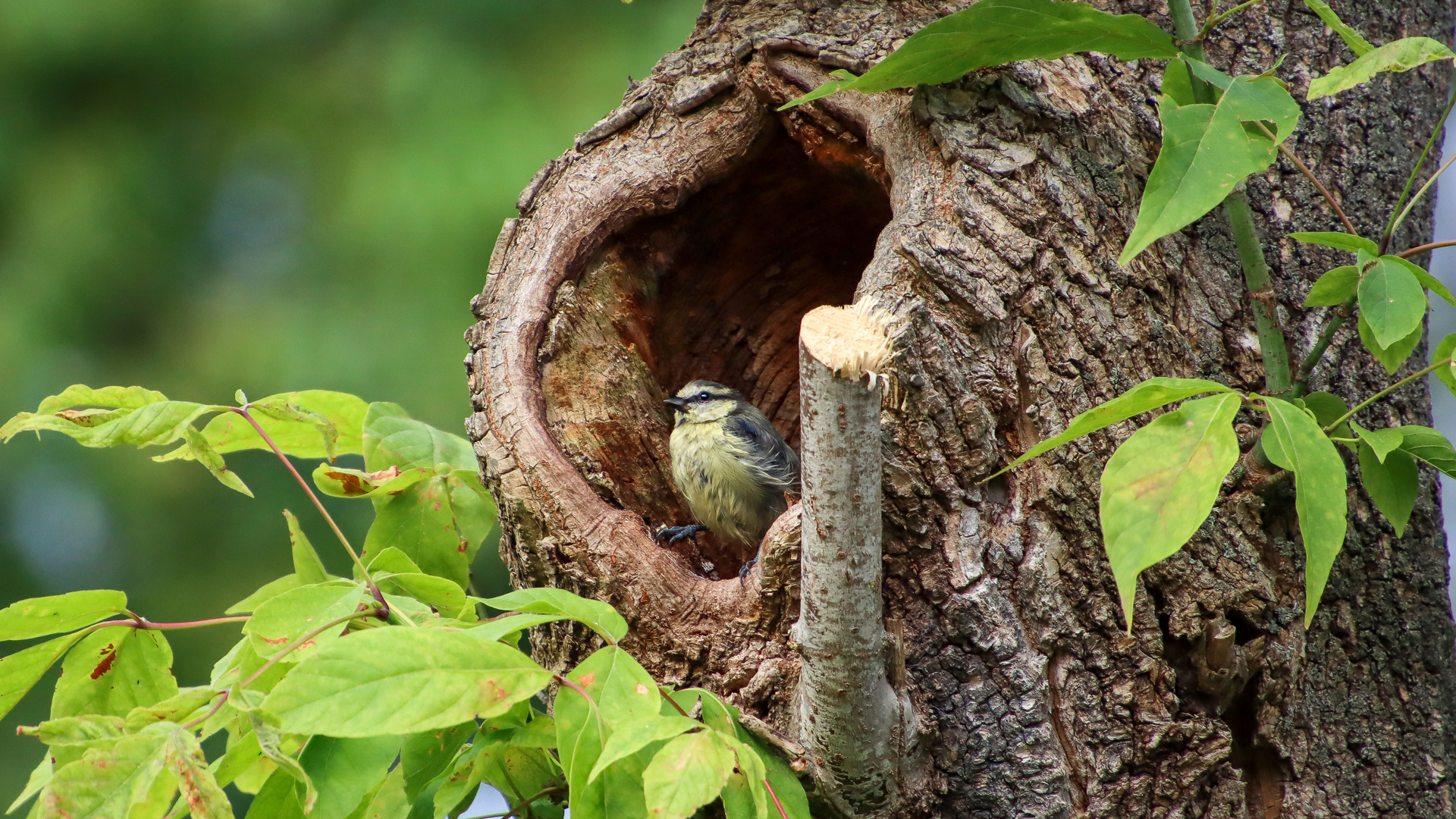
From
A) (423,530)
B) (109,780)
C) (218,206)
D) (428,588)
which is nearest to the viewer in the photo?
(109,780)

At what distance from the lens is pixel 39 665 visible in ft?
5.08

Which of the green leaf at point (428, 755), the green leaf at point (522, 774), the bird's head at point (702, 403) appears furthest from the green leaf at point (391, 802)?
the bird's head at point (702, 403)

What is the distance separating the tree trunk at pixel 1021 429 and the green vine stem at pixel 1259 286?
12cm

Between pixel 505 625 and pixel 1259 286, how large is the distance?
60.2 inches

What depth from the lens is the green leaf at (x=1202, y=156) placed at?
131 centimetres

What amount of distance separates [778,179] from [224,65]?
12.1 ft

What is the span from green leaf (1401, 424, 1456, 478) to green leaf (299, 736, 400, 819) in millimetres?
1567

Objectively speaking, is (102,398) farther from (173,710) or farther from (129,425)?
(173,710)

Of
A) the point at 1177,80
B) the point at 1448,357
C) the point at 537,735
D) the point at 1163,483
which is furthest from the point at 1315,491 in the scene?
the point at 537,735

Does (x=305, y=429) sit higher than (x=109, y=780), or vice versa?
(x=305, y=429)

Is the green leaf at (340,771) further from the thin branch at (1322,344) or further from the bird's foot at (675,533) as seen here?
the thin branch at (1322,344)

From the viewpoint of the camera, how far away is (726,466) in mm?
3229

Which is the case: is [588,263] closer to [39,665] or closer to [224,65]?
[39,665]

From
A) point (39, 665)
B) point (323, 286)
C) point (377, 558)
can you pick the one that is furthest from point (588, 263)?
point (323, 286)
